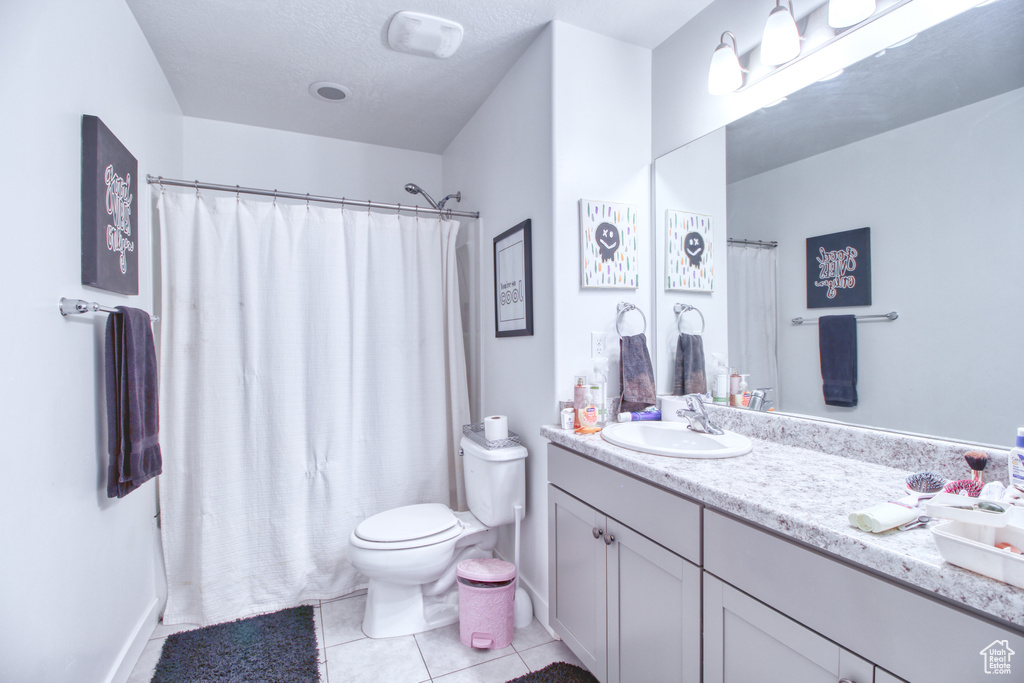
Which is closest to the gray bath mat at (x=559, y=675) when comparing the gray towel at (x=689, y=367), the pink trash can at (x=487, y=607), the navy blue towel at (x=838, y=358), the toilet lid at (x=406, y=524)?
the pink trash can at (x=487, y=607)

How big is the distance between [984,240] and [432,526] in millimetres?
1910

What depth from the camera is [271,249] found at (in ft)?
7.14

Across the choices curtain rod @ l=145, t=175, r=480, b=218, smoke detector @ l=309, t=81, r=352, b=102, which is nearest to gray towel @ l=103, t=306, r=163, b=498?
curtain rod @ l=145, t=175, r=480, b=218

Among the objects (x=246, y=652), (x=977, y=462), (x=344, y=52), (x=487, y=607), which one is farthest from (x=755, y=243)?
(x=246, y=652)

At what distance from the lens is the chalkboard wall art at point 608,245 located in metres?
1.84

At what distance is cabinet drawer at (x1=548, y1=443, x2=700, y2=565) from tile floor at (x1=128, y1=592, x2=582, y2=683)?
0.67 metres

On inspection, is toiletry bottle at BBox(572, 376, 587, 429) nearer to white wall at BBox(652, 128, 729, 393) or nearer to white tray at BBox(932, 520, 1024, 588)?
white wall at BBox(652, 128, 729, 393)

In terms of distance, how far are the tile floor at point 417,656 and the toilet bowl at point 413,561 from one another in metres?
0.06

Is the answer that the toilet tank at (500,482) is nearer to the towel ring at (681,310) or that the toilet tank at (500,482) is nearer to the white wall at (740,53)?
the towel ring at (681,310)

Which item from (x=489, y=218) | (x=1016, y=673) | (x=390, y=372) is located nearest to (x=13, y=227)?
(x=390, y=372)

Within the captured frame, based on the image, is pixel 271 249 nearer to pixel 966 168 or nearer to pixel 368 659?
pixel 368 659

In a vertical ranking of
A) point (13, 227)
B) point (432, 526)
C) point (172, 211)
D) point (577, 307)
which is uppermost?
point (172, 211)

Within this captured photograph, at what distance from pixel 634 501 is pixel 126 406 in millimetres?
1603

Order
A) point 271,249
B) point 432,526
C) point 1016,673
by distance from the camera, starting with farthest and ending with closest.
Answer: point 271,249, point 432,526, point 1016,673
